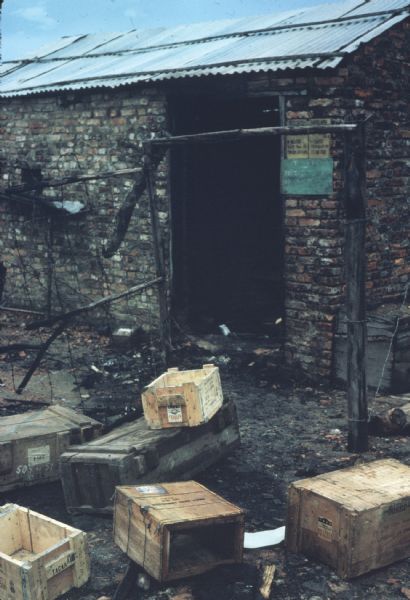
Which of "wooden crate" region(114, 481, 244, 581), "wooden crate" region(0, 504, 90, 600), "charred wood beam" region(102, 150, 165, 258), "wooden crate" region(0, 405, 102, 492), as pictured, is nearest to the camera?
"wooden crate" region(0, 504, 90, 600)

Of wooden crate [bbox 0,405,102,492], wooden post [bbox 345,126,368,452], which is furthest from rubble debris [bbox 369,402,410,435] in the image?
wooden crate [bbox 0,405,102,492]

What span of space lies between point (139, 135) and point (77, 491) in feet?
17.9

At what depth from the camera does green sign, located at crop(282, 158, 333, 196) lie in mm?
7254

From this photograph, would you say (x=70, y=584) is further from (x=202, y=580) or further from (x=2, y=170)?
(x=2, y=170)

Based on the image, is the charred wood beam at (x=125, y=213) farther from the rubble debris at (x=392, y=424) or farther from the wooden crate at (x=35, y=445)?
the rubble debris at (x=392, y=424)

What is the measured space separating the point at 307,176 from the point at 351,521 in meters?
4.30

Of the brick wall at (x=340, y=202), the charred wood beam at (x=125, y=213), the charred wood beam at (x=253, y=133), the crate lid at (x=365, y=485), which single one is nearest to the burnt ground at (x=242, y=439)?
the crate lid at (x=365, y=485)

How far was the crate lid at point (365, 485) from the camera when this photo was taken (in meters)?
4.16

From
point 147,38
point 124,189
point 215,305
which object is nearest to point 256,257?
point 215,305

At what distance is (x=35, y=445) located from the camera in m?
5.32

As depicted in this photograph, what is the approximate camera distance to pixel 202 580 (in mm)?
4164

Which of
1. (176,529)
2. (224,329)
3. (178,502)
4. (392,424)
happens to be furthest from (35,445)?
(224,329)

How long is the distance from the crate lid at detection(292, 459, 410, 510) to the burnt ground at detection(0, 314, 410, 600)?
1.52ft

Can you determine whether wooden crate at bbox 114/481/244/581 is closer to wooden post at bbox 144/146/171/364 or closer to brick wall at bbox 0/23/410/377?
wooden post at bbox 144/146/171/364
